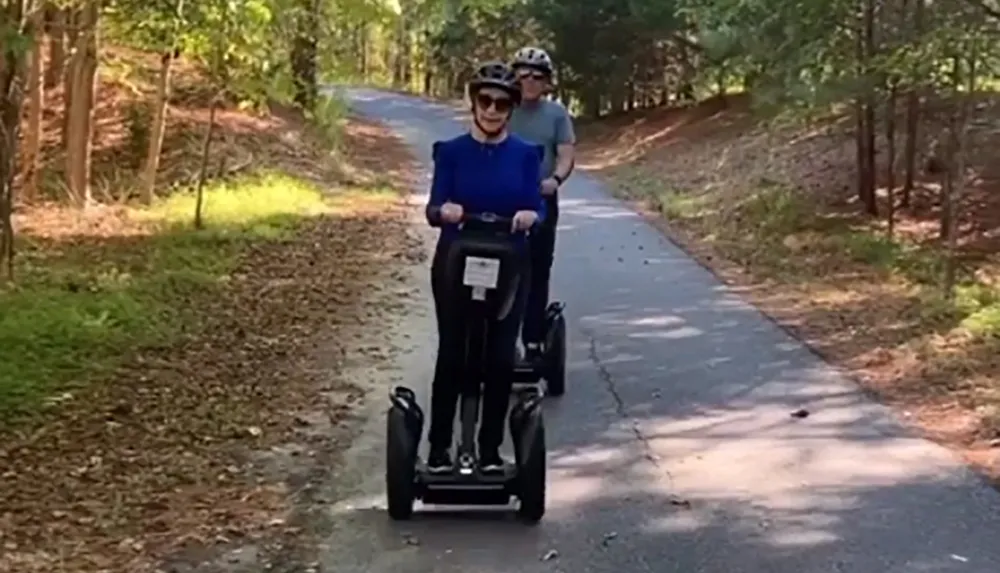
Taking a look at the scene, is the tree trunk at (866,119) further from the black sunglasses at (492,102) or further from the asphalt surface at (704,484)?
the black sunglasses at (492,102)

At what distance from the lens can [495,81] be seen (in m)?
5.95

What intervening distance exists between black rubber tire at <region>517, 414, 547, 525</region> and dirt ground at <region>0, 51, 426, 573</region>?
3.36ft

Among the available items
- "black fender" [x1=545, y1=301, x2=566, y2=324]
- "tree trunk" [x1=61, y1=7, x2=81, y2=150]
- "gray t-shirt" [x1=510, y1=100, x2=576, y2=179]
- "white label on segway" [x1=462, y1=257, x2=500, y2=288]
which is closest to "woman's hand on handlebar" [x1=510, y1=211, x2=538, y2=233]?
"white label on segway" [x1=462, y1=257, x2=500, y2=288]

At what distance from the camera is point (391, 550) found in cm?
581

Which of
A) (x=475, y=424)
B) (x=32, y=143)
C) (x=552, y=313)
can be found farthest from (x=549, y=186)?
(x=32, y=143)

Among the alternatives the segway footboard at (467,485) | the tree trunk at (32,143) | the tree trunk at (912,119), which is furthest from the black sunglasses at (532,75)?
the tree trunk at (32,143)

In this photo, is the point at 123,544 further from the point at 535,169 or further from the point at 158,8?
the point at 158,8

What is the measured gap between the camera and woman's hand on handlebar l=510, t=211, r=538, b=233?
5930mm

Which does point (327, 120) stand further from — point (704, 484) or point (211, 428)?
point (704, 484)

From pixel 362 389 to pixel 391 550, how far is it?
331 centimetres

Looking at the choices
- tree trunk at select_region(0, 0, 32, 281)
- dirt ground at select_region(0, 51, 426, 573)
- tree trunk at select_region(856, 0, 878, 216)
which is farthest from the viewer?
tree trunk at select_region(856, 0, 878, 216)

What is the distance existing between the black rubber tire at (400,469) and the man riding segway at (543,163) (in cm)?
208

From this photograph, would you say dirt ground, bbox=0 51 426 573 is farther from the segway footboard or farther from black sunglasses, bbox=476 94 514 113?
black sunglasses, bbox=476 94 514 113

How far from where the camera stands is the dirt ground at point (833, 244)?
31.2ft
